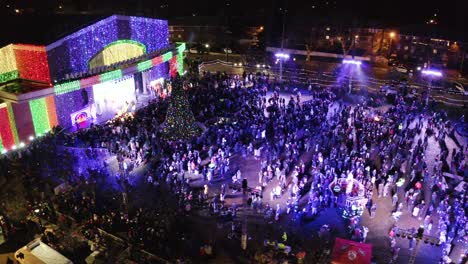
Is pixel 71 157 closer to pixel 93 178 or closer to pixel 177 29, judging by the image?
pixel 93 178

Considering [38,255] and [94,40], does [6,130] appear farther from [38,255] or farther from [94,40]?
[38,255]

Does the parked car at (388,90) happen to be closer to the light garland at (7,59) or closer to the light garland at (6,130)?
the light garland at (6,130)

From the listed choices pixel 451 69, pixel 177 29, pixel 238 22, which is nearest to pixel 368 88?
pixel 451 69

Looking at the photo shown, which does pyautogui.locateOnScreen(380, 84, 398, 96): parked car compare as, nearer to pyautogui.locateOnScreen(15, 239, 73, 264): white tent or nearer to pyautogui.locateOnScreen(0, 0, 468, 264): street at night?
pyautogui.locateOnScreen(0, 0, 468, 264): street at night

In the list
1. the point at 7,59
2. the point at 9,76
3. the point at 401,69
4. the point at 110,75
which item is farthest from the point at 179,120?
the point at 401,69

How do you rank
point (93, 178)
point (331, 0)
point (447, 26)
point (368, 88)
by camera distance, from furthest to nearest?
point (331, 0), point (447, 26), point (368, 88), point (93, 178)

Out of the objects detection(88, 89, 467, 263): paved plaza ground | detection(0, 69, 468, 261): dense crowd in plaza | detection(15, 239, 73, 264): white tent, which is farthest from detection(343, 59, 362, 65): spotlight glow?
detection(15, 239, 73, 264): white tent

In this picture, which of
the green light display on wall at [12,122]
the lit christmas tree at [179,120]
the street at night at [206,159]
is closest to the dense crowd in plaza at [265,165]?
the street at night at [206,159]
